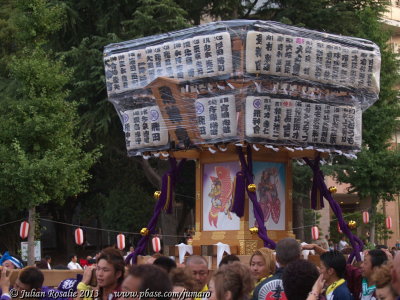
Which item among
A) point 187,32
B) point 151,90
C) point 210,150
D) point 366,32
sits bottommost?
point 210,150

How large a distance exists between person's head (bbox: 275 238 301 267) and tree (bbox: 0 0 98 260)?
565 inches

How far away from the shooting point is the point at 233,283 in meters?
5.74

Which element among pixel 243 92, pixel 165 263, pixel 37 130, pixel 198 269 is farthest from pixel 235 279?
pixel 37 130

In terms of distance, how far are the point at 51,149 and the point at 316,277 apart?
54.1 ft

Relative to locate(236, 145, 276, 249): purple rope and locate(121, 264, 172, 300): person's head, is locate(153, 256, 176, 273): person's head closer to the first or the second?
locate(121, 264, 172, 300): person's head

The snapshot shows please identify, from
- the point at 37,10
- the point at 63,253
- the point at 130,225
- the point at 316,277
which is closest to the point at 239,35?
the point at 316,277

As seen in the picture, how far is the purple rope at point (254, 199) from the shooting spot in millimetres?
12577

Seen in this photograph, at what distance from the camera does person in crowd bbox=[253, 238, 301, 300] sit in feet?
22.3

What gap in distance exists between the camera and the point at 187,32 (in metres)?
13.5

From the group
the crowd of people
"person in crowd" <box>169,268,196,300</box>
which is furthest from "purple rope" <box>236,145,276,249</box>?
"person in crowd" <box>169,268,196,300</box>

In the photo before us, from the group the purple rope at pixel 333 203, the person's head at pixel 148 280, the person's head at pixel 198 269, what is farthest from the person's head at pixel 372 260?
the purple rope at pixel 333 203

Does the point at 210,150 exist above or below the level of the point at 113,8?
below

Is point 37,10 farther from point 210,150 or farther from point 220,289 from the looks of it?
point 220,289

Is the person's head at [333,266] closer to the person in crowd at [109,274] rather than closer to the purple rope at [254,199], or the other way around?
the person in crowd at [109,274]
